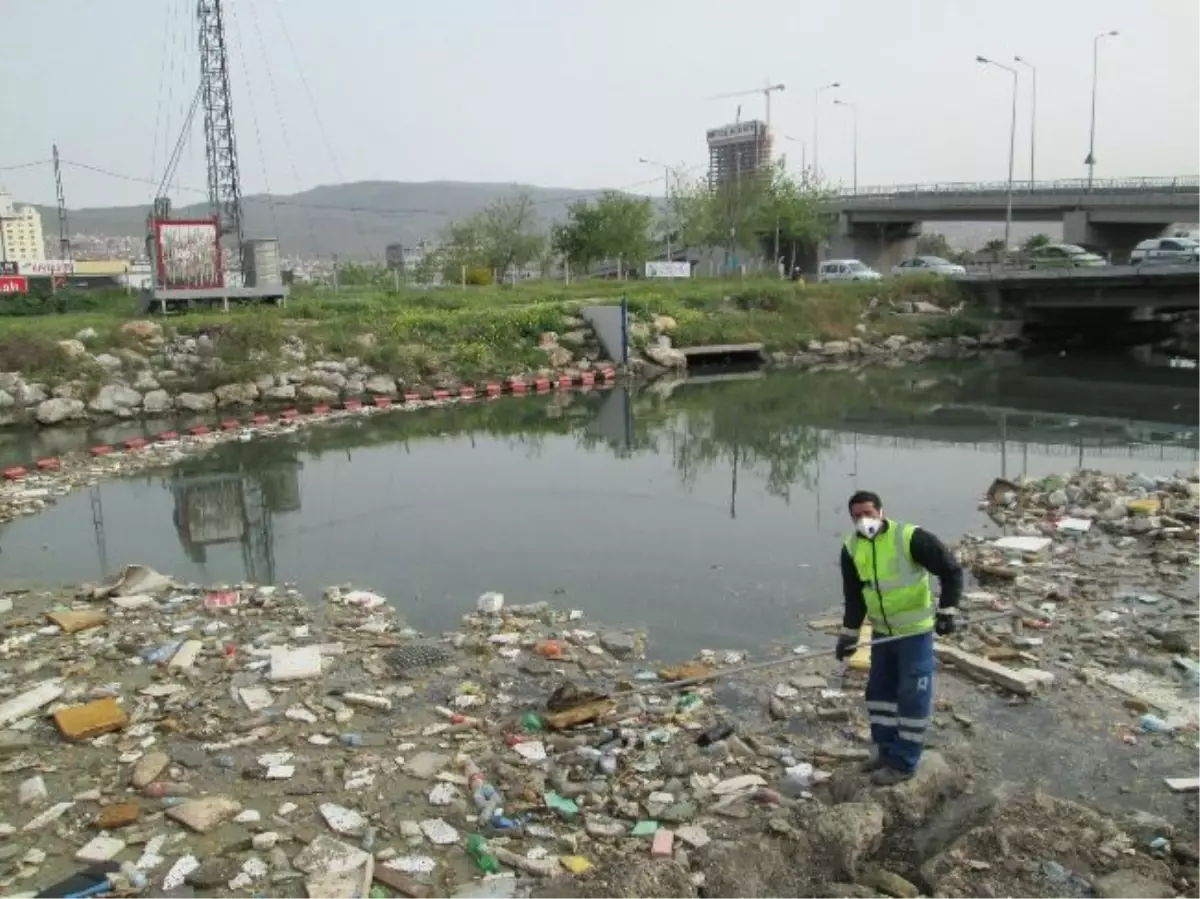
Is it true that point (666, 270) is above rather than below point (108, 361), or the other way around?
above

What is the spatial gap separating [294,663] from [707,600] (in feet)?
13.0

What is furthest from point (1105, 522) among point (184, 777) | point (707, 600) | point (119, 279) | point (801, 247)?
point (801, 247)

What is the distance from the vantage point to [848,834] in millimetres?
4848

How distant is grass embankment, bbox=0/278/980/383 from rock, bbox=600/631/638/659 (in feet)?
59.5

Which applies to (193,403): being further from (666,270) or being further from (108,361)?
(666,270)

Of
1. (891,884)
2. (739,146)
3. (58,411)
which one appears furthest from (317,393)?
(739,146)

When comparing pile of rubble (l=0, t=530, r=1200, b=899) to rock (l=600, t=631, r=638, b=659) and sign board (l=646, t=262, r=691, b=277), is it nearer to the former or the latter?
rock (l=600, t=631, r=638, b=659)

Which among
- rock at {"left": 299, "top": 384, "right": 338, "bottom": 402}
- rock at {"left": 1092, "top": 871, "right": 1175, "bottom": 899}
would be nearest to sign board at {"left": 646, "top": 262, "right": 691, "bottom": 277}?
rock at {"left": 299, "top": 384, "right": 338, "bottom": 402}

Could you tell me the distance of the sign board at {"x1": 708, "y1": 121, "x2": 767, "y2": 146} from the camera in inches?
3142

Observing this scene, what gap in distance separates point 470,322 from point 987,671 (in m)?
23.2

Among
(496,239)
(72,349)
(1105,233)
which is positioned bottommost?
(72,349)

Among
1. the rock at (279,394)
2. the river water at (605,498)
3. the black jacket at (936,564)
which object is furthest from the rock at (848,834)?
the rock at (279,394)

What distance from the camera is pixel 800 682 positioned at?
7.29 metres

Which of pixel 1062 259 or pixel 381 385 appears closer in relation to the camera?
pixel 381 385
